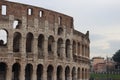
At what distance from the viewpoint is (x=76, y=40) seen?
33969 mm

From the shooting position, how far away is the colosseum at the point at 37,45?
26.3 metres

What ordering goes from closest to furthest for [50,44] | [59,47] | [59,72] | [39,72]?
[39,72], [50,44], [59,72], [59,47]

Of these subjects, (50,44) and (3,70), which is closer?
(3,70)

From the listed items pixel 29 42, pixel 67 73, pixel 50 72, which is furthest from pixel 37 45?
pixel 67 73

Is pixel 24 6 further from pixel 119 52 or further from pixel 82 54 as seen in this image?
pixel 119 52

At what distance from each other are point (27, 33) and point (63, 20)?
4.96m

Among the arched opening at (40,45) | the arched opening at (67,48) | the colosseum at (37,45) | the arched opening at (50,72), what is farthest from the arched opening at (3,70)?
the arched opening at (67,48)

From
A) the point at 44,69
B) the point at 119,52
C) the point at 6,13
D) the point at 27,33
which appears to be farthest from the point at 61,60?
the point at 119,52

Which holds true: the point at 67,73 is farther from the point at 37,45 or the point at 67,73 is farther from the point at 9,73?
the point at 9,73

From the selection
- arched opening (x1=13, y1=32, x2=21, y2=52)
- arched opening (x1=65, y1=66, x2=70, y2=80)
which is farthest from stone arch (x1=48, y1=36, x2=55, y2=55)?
arched opening (x1=13, y1=32, x2=21, y2=52)

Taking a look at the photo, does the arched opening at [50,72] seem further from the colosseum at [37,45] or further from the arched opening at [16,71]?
the arched opening at [16,71]

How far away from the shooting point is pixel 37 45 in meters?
28.3

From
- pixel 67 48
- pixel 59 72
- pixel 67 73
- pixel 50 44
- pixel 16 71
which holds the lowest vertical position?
pixel 67 73

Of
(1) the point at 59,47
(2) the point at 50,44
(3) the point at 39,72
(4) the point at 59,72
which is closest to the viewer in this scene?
(3) the point at 39,72
